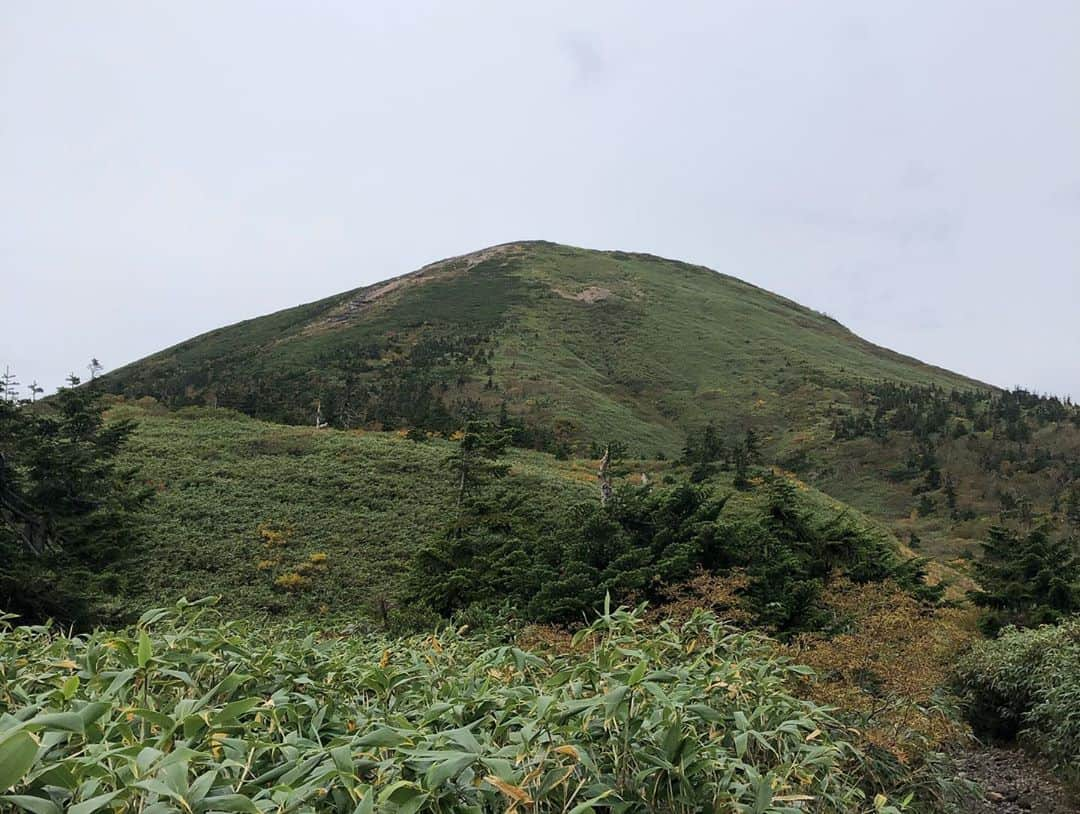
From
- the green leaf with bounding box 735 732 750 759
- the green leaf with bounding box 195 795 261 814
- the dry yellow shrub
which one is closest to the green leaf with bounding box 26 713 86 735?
the green leaf with bounding box 195 795 261 814

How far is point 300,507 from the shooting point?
1883 centimetres

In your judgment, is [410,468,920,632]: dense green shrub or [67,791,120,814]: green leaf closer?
[67,791,120,814]: green leaf

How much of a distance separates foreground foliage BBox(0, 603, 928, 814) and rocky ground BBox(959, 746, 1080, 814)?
4.44m

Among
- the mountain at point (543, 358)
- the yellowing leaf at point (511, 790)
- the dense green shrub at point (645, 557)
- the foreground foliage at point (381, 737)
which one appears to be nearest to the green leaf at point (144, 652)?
the foreground foliage at point (381, 737)

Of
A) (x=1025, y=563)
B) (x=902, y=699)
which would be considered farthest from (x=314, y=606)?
(x=1025, y=563)

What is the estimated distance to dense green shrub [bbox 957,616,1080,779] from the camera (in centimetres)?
688

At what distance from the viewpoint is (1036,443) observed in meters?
33.5

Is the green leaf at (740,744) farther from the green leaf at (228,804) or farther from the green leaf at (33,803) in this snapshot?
the green leaf at (33,803)

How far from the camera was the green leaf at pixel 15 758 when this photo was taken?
1043mm

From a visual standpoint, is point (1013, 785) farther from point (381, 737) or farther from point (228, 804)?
point (228, 804)

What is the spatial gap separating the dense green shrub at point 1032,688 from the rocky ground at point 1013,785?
0.67 feet

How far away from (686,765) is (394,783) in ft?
2.22

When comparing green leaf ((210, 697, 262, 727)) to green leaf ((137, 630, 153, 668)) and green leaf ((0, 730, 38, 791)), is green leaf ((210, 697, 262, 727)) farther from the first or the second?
green leaf ((0, 730, 38, 791))

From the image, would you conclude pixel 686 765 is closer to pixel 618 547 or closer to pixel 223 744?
pixel 223 744
